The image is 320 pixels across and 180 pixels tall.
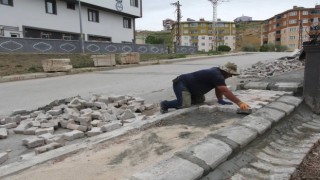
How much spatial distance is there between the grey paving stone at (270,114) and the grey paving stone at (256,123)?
158 mm

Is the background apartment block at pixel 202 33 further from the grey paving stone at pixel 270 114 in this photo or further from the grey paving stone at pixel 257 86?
the grey paving stone at pixel 270 114

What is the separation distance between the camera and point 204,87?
5699mm

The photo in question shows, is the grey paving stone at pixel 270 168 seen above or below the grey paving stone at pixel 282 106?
below

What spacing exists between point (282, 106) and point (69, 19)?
2819cm

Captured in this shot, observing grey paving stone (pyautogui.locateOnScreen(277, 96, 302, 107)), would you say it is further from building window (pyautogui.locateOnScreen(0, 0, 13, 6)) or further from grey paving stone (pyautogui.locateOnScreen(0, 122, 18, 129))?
building window (pyautogui.locateOnScreen(0, 0, 13, 6))

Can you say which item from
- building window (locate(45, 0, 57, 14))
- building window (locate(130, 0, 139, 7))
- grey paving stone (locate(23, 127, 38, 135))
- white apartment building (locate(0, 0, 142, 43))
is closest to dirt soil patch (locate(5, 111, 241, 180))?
grey paving stone (locate(23, 127, 38, 135))

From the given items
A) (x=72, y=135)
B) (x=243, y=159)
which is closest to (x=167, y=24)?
(x=72, y=135)

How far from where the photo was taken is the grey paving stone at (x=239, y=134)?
3.85m

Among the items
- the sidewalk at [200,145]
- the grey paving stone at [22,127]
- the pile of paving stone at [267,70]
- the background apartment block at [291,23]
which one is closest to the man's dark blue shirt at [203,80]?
the sidewalk at [200,145]

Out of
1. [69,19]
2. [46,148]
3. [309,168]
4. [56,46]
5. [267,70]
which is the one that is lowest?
[309,168]

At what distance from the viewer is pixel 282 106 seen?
5.58 m

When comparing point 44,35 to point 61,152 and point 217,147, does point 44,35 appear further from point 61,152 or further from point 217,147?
point 217,147

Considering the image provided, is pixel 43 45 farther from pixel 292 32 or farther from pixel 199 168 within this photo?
pixel 292 32

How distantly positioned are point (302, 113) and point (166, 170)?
411 cm
